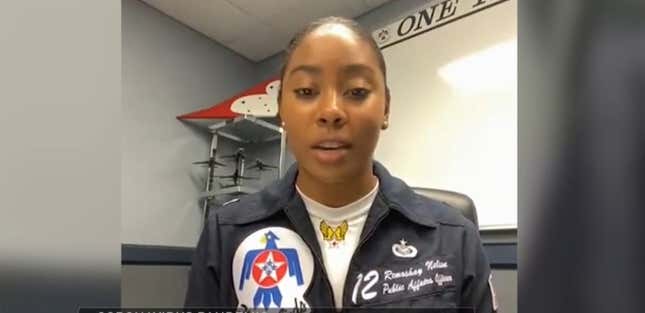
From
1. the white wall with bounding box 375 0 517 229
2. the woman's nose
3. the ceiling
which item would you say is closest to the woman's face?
the woman's nose

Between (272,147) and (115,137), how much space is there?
2723mm

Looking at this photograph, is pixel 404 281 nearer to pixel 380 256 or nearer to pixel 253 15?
pixel 380 256

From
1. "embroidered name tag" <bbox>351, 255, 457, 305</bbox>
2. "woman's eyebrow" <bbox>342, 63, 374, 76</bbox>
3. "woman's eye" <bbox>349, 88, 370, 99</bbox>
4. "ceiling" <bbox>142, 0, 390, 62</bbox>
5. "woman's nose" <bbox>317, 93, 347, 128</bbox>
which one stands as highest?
"ceiling" <bbox>142, 0, 390, 62</bbox>

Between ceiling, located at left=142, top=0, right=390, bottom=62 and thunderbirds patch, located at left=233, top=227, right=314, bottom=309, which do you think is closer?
thunderbirds patch, located at left=233, top=227, right=314, bottom=309

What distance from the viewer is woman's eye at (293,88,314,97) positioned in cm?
65

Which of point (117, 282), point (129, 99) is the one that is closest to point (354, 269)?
point (117, 282)

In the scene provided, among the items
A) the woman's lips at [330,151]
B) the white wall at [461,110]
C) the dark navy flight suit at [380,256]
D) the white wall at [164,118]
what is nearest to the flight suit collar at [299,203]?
the dark navy flight suit at [380,256]

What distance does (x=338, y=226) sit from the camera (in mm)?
771

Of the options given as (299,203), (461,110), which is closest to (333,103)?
(299,203)

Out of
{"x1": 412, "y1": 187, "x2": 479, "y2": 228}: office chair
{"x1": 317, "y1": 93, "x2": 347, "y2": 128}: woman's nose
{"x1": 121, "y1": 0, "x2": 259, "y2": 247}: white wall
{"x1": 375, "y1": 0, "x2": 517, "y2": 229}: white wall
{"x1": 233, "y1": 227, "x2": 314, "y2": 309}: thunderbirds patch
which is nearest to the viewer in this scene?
{"x1": 317, "y1": 93, "x2": 347, "y2": 128}: woman's nose

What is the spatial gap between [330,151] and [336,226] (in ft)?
0.54

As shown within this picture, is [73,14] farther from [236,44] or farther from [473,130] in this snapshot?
[236,44]

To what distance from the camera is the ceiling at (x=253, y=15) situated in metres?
2.41

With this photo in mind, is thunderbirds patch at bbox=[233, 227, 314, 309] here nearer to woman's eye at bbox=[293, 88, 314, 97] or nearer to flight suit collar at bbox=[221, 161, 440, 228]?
flight suit collar at bbox=[221, 161, 440, 228]
